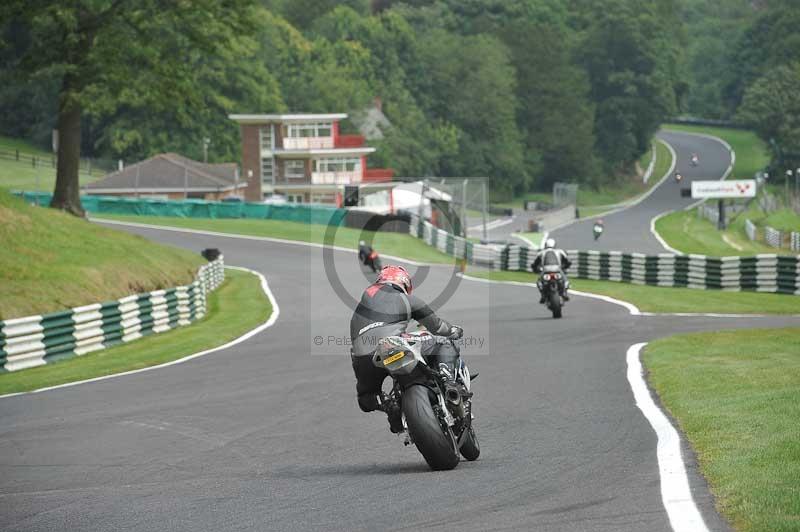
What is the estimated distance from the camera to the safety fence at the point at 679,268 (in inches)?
1284

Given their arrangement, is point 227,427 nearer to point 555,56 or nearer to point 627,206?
point 627,206

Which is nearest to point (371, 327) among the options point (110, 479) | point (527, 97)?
point (110, 479)

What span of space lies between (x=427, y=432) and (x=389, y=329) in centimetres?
102

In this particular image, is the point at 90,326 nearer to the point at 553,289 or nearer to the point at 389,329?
the point at 553,289

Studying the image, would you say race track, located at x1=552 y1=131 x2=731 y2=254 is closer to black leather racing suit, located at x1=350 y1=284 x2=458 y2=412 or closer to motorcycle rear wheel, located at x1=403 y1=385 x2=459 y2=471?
black leather racing suit, located at x1=350 y1=284 x2=458 y2=412

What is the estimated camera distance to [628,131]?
14412 centimetres

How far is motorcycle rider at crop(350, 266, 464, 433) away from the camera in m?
9.93

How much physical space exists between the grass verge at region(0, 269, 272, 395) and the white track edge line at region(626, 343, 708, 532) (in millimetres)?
8633

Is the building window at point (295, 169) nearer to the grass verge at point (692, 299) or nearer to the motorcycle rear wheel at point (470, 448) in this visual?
the grass verge at point (692, 299)

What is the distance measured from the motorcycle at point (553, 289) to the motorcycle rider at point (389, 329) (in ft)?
48.7

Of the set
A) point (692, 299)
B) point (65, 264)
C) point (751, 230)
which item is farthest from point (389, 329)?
point (751, 230)

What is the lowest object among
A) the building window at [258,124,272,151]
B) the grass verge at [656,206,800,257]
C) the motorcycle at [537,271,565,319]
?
the grass verge at [656,206,800,257]

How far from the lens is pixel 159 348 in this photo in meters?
21.9

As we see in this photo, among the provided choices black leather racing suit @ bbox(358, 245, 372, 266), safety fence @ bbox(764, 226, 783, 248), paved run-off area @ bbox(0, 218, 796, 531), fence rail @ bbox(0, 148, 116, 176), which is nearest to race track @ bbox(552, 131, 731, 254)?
safety fence @ bbox(764, 226, 783, 248)
